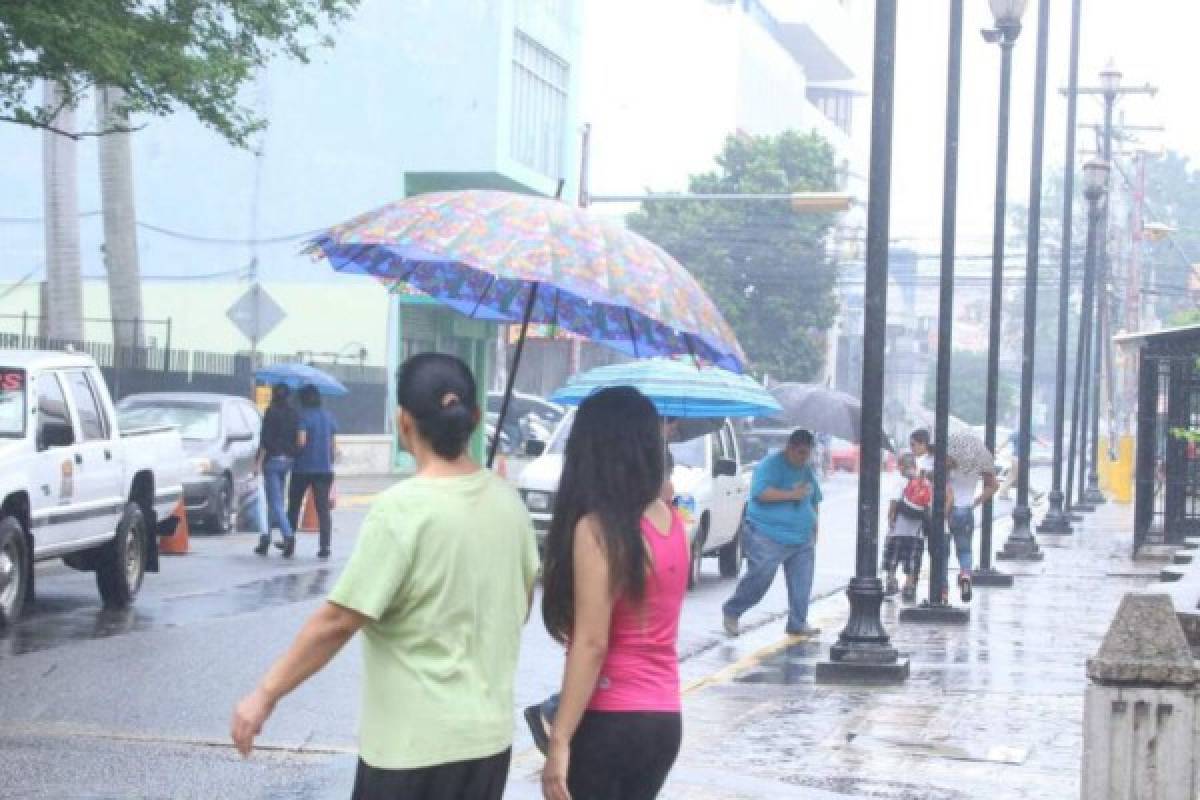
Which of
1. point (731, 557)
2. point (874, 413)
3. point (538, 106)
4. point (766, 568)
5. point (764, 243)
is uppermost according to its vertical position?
point (538, 106)

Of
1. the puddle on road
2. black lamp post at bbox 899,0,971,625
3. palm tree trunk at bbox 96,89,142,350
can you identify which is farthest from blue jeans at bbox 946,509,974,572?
palm tree trunk at bbox 96,89,142,350

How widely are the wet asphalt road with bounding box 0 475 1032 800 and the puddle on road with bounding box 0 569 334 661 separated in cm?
2

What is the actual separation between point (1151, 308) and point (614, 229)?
340 feet

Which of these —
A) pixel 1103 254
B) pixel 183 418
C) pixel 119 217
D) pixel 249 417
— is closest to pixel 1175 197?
pixel 1103 254

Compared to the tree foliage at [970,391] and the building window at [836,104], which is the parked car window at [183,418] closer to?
the tree foliage at [970,391]

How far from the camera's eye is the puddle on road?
14070mm

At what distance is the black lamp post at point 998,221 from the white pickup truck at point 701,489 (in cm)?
254

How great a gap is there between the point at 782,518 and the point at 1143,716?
747cm

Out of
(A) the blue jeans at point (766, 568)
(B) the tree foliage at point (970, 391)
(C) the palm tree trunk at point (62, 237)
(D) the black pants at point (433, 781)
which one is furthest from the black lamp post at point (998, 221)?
(B) the tree foliage at point (970, 391)

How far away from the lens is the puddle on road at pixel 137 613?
14070 mm

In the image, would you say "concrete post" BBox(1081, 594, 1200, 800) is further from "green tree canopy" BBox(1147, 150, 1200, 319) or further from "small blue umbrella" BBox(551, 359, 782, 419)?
"green tree canopy" BBox(1147, 150, 1200, 319)

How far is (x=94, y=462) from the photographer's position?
15.5 m

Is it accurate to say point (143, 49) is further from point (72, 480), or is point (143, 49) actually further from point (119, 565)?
point (119, 565)

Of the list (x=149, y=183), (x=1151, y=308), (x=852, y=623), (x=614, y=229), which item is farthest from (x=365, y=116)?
(x=1151, y=308)
